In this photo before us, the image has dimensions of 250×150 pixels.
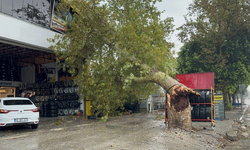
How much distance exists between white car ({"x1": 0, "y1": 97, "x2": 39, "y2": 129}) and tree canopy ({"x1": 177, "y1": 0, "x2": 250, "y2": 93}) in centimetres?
1742

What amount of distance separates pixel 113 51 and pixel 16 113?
5.23 m

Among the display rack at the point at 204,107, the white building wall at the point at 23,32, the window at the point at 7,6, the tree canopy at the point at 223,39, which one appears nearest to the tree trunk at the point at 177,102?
the display rack at the point at 204,107

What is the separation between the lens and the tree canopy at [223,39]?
67.1 feet

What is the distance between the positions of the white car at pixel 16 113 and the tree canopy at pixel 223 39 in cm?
1742

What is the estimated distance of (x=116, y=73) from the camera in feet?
35.1

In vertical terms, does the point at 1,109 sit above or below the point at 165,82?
below

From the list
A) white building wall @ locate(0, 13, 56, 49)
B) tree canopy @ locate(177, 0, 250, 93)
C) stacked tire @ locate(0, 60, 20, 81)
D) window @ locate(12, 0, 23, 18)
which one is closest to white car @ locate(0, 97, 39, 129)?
white building wall @ locate(0, 13, 56, 49)

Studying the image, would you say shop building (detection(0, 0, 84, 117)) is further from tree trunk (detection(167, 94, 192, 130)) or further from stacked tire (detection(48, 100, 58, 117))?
tree trunk (detection(167, 94, 192, 130))

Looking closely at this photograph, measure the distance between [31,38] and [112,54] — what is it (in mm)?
5693

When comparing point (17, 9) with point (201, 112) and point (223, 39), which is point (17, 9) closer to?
point (201, 112)

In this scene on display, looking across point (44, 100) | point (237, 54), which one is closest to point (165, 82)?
point (44, 100)

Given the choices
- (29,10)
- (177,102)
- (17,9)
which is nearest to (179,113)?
(177,102)

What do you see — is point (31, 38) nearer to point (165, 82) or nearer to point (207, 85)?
point (165, 82)

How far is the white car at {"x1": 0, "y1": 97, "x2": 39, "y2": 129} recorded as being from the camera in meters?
9.23
